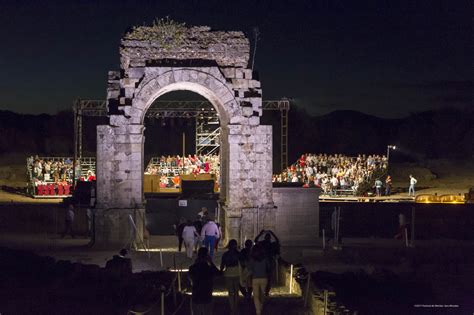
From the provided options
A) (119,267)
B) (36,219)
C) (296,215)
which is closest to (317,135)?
(36,219)

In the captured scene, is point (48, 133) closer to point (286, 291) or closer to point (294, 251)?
point (294, 251)

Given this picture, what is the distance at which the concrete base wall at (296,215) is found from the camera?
2672 centimetres

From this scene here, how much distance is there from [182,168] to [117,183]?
19.0 meters

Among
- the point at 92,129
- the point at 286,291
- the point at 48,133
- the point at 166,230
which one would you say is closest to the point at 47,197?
the point at 166,230

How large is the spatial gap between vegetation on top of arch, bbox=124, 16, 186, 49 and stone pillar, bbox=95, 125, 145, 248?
2597mm

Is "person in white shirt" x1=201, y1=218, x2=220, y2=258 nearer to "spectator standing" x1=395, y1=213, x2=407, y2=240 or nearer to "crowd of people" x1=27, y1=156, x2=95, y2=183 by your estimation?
"spectator standing" x1=395, y1=213, x2=407, y2=240

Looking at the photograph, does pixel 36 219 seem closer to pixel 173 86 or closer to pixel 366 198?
pixel 173 86

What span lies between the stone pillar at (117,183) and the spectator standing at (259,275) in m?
10.6

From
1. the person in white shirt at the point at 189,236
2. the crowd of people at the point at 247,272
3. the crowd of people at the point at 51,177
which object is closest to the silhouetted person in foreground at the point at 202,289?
the crowd of people at the point at 247,272

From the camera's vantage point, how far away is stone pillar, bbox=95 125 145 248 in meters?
25.6

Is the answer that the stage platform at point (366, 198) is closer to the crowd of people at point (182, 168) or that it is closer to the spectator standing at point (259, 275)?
the crowd of people at point (182, 168)

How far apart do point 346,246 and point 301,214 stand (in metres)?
1.67

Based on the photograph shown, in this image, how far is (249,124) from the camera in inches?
1020

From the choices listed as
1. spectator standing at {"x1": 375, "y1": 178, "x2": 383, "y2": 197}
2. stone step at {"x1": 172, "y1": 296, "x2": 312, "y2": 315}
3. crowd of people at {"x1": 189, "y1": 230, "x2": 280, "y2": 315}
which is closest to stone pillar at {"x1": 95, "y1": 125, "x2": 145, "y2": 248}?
stone step at {"x1": 172, "y1": 296, "x2": 312, "y2": 315}
